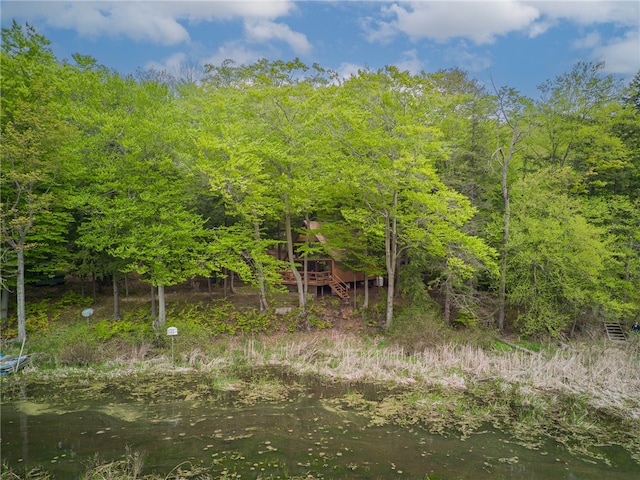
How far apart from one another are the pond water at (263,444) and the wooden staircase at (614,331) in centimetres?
1215

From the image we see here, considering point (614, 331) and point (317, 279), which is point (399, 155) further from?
point (614, 331)

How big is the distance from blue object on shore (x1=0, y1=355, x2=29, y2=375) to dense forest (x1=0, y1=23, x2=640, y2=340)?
3.01m

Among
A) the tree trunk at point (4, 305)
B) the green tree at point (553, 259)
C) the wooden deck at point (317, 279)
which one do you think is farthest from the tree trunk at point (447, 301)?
the tree trunk at point (4, 305)

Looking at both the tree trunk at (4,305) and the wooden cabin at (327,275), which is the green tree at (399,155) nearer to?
the wooden cabin at (327,275)

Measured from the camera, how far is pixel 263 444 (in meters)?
8.88

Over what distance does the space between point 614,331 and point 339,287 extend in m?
14.0

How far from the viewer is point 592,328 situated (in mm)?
18766

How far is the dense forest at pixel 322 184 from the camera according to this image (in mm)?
17094

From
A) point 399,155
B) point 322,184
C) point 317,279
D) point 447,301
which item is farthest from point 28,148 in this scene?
point 447,301

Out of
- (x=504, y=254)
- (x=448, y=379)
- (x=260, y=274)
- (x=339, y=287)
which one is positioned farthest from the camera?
(x=339, y=287)

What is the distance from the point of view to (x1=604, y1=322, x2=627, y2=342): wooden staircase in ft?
61.0

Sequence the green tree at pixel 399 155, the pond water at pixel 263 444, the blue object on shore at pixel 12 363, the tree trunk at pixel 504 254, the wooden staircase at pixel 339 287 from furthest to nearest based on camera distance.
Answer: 1. the wooden staircase at pixel 339 287
2. the tree trunk at pixel 504 254
3. the green tree at pixel 399 155
4. the blue object on shore at pixel 12 363
5. the pond water at pixel 263 444

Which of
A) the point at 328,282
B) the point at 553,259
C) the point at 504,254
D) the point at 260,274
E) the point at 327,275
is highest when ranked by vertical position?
the point at 504,254

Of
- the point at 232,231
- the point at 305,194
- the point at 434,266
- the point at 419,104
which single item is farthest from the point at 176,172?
the point at 434,266
